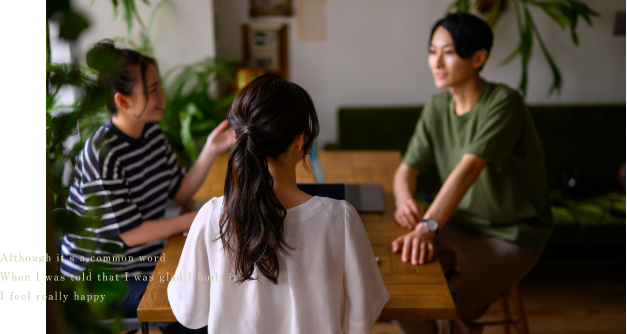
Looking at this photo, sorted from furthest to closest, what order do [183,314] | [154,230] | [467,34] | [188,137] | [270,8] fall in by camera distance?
[270,8] → [188,137] → [467,34] → [154,230] → [183,314]

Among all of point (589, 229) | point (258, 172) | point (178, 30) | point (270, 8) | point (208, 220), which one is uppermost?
point (270, 8)

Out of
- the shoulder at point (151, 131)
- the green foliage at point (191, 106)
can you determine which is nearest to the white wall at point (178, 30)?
the green foliage at point (191, 106)

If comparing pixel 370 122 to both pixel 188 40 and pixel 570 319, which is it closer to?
pixel 188 40

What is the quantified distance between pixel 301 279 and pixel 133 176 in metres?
0.80

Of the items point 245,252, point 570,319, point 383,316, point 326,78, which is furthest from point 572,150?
point 245,252

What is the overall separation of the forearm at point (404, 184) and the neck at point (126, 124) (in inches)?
36.2

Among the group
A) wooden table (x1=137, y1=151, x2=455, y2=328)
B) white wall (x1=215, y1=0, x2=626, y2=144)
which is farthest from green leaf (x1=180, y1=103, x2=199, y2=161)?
wooden table (x1=137, y1=151, x2=455, y2=328)

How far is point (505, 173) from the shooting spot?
1691 millimetres

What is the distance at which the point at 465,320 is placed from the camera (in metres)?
1.62

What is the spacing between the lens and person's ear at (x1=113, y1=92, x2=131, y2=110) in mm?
1496

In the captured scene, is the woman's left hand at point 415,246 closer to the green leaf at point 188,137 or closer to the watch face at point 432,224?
the watch face at point 432,224

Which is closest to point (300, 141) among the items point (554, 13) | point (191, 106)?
point (191, 106)

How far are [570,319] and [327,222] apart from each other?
1972mm

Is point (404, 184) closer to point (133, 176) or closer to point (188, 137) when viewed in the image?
point (133, 176)
